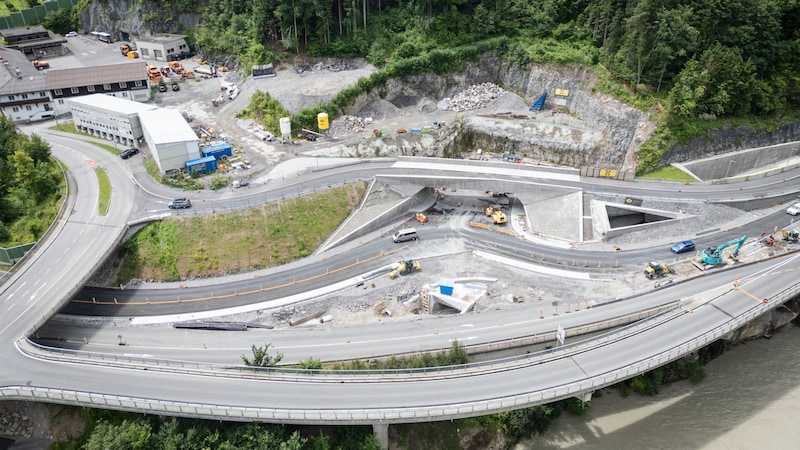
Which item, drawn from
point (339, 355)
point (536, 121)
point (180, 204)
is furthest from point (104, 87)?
point (536, 121)

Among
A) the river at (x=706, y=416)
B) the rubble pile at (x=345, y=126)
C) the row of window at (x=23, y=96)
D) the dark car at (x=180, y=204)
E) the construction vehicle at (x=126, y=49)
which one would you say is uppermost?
the construction vehicle at (x=126, y=49)

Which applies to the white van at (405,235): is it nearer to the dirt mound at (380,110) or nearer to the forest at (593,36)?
the dirt mound at (380,110)

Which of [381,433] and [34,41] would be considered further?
[34,41]

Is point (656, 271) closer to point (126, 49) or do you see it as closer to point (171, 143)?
point (171, 143)

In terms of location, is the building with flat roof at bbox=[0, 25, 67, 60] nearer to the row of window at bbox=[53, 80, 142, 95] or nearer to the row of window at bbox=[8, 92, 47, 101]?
the row of window at bbox=[8, 92, 47, 101]

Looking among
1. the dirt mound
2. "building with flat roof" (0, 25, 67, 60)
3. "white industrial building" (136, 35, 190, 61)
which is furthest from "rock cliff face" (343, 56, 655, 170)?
"building with flat roof" (0, 25, 67, 60)

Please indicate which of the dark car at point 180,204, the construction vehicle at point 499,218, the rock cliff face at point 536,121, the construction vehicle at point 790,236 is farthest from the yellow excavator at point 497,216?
the dark car at point 180,204
